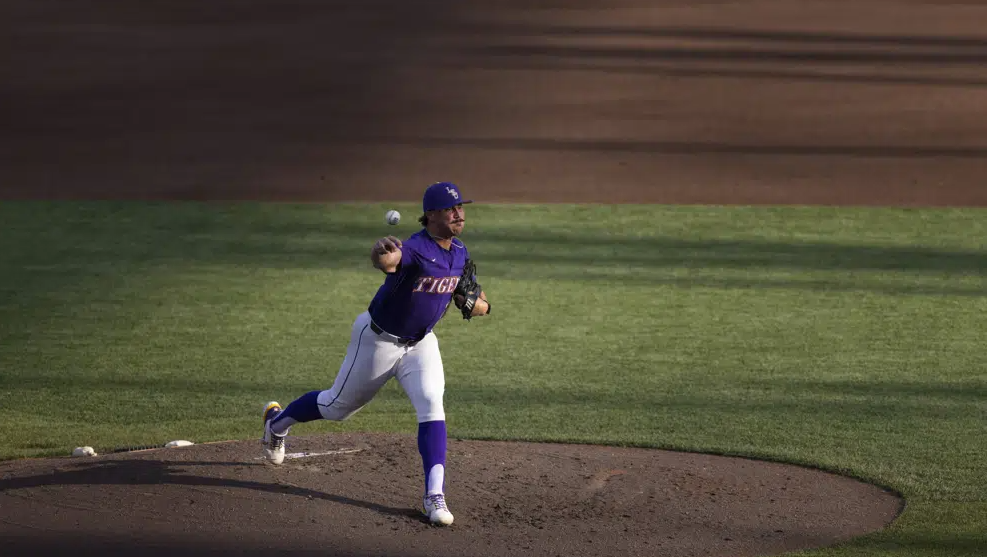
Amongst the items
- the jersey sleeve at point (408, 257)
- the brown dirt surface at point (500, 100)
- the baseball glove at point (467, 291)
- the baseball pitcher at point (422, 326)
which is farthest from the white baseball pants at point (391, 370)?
the brown dirt surface at point (500, 100)

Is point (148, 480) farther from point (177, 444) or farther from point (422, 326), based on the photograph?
point (422, 326)

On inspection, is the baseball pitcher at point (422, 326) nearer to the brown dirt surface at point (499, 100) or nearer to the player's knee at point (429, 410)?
the player's knee at point (429, 410)

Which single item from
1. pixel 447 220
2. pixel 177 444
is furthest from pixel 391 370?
pixel 177 444

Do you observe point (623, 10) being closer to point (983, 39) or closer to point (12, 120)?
point (983, 39)

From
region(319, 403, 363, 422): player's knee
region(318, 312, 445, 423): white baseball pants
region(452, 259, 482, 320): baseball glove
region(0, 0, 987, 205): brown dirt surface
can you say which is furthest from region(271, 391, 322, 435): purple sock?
region(0, 0, 987, 205): brown dirt surface

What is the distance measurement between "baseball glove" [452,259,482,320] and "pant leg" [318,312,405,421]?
0.36m

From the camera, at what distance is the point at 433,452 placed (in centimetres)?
572

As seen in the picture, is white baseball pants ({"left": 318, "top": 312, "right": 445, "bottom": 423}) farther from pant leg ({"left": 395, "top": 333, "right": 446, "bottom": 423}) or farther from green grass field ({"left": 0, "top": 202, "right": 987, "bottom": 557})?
green grass field ({"left": 0, "top": 202, "right": 987, "bottom": 557})

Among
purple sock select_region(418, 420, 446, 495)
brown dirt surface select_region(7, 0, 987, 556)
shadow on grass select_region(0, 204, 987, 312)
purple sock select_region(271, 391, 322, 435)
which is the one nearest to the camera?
purple sock select_region(418, 420, 446, 495)

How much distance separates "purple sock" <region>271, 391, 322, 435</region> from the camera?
246 inches

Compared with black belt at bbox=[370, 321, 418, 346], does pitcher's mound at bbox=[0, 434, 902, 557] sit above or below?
below

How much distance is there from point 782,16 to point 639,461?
12.3m

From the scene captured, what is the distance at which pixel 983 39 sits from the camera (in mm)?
17734

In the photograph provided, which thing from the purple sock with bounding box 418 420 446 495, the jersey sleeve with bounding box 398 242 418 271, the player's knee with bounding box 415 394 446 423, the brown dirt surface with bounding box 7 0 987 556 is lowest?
the purple sock with bounding box 418 420 446 495
